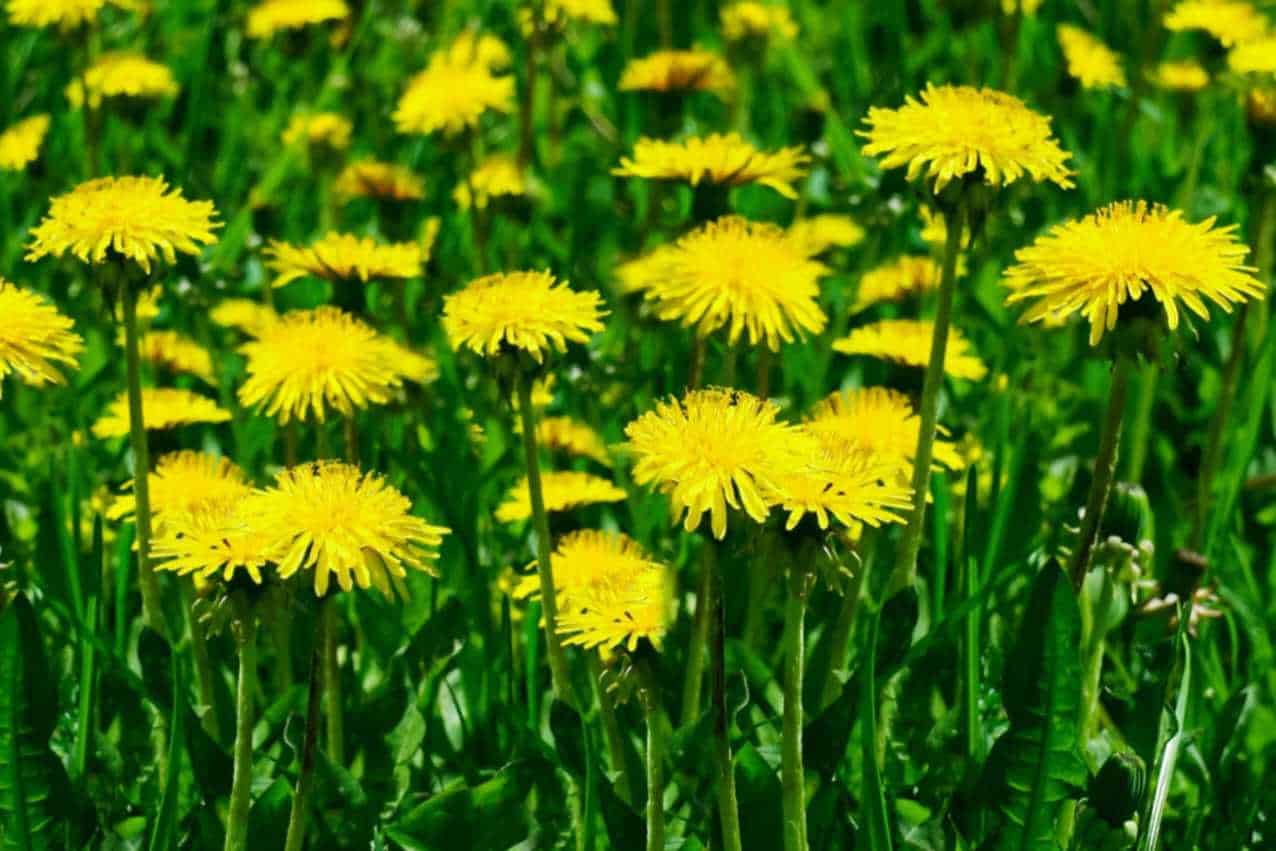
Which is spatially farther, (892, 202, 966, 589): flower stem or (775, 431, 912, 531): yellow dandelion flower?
(892, 202, 966, 589): flower stem

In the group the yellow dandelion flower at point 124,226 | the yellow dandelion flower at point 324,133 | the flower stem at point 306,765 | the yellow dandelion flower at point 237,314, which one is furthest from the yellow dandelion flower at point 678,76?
the flower stem at point 306,765

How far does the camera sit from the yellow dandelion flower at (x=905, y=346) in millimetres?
2113

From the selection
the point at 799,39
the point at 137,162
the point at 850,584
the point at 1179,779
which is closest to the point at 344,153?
the point at 137,162

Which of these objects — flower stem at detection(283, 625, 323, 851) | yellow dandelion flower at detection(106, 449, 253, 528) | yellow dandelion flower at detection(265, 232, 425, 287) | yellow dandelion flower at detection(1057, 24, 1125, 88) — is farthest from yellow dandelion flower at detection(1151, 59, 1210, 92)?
flower stem at detection(283, 625, 323, 851)

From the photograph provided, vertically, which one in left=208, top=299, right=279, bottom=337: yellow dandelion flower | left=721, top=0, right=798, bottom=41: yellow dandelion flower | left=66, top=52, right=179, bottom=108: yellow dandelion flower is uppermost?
left=721, top=0, right=798, bottom=41: yellow dandelion flower

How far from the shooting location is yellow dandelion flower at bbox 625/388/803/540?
50.8 inches

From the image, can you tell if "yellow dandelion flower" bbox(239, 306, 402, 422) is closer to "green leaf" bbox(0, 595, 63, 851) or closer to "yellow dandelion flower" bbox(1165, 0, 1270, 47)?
"green leaf" bbox(0, 595, 63, 851)

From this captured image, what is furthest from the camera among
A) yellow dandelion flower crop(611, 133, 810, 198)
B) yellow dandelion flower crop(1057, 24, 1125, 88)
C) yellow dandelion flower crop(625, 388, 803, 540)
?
yellow dandelion flower crop(1057, 24, 1125, 88)

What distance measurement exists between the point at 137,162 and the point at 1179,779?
2.47 meters

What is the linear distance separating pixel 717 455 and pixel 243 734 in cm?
51

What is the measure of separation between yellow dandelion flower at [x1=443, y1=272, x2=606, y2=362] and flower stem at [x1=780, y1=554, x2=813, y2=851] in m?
0.42

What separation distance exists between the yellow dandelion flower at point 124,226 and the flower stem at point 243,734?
18.0 inches

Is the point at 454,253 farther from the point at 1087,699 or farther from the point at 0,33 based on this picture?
the point at 1087,699

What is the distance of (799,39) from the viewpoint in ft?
13.4
